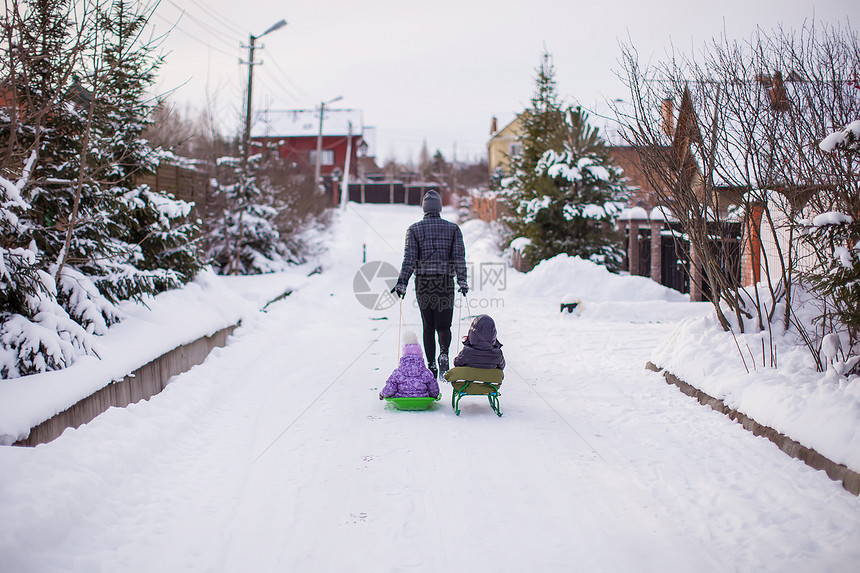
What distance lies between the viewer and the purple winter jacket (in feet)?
20.4

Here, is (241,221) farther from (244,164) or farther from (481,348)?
(481,348)

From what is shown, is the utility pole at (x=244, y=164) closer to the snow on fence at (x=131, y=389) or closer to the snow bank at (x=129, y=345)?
the snow bank at (x=129, y=345)

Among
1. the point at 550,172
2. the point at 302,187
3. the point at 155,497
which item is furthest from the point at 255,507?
the point at 302,187

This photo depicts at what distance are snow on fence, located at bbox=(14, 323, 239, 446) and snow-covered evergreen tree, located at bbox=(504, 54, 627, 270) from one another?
10066 mm

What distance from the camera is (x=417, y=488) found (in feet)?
14.4

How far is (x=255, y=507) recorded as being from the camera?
411 centimetres

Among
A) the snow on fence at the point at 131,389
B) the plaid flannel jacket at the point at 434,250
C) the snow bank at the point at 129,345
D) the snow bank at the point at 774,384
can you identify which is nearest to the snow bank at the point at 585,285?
the snow bank at the point at 774,384

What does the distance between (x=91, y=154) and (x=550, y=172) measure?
11.1 meters

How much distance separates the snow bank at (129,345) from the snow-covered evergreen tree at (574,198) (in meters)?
7.80

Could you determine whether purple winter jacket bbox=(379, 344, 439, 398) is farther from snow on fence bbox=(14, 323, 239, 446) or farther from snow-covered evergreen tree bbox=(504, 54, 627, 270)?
snow-covered evergreen tree bbox=(504, 54, 627, 270)

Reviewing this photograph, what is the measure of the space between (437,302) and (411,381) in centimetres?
132

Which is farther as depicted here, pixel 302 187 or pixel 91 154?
pixel 302 187

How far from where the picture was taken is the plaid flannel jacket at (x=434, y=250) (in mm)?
7348

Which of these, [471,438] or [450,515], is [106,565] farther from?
[471,438]
